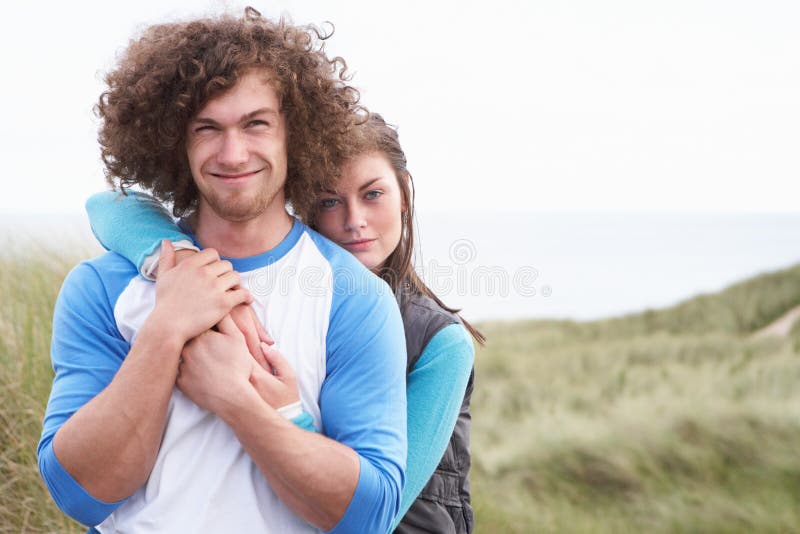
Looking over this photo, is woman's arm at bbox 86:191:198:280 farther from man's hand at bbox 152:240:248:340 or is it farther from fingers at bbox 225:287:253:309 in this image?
fingers at bbox 225:287:253:309

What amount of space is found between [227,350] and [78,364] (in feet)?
1.34

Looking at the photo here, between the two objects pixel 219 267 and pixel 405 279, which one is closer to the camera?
pixel 219 267

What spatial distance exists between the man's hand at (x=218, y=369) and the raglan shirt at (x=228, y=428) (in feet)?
0.29

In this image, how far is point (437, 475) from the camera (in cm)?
244

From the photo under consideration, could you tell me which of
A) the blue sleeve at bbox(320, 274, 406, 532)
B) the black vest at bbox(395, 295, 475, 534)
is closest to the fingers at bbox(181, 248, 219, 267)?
the blue sleeve at bbox(320, 274, 406, 532)

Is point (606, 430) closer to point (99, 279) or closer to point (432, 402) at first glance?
point (432, 402)

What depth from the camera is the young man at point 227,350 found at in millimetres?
1863

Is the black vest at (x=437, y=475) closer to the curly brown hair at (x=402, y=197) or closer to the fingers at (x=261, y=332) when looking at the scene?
the curly brown hair at (x=402, y=197)

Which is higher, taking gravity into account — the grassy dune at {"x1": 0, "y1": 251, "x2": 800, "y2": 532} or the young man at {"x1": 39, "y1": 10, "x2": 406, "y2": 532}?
the young man at {"x1": 39, "y1": 10, "x2": 406, "y2": 532}

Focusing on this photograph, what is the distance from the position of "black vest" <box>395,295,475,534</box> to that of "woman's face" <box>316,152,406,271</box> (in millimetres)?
211

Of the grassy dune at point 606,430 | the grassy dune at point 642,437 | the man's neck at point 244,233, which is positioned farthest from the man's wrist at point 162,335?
the grassy dune at point 642,437

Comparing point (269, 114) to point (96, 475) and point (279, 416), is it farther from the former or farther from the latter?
point (96, 475)

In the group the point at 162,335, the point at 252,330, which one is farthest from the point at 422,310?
the point at 162,335

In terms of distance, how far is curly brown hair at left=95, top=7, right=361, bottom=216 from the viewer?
7.13 feet
